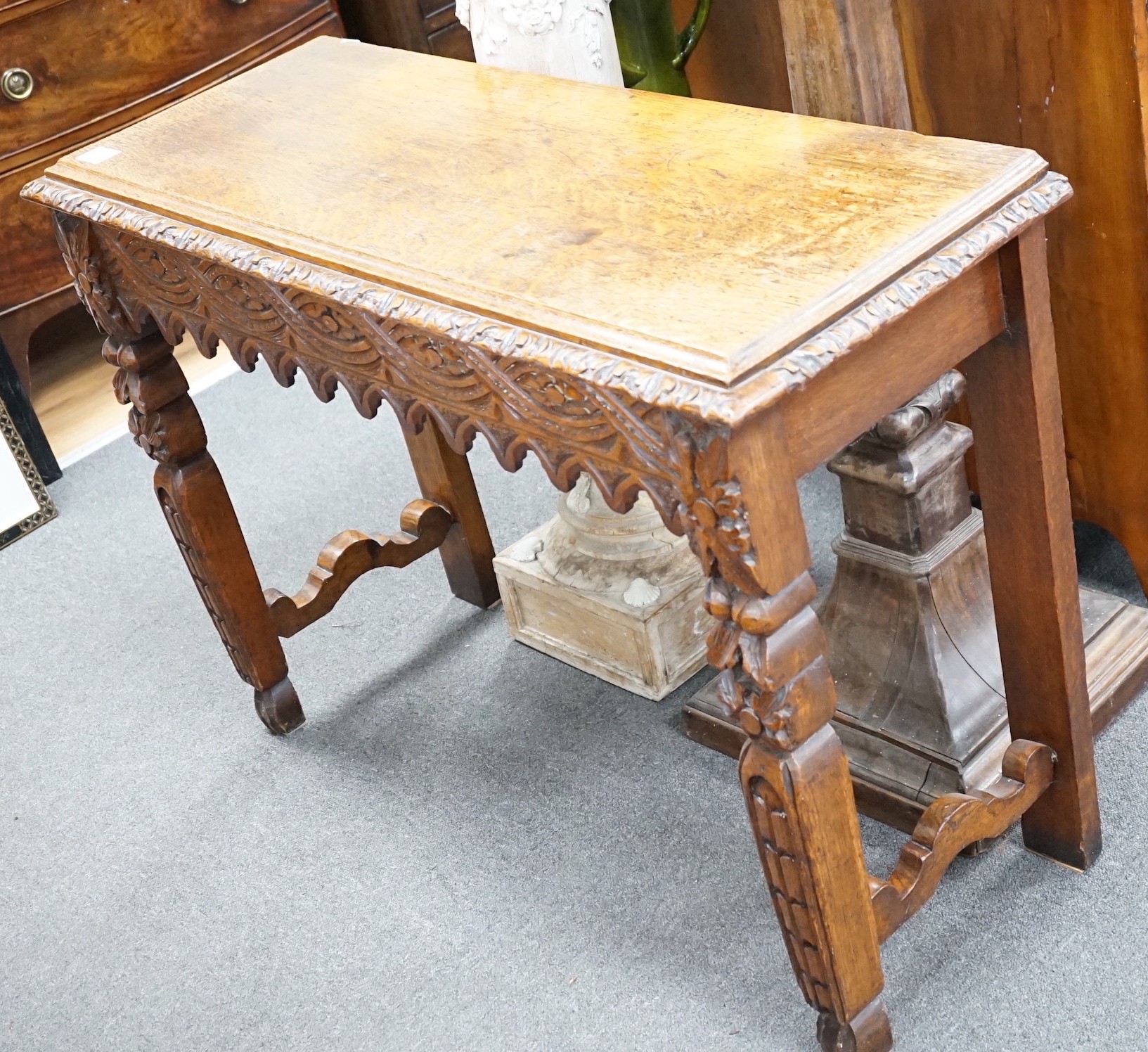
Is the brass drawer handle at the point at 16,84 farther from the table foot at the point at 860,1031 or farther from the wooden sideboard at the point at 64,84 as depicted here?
the table foot at the point at 860,1031

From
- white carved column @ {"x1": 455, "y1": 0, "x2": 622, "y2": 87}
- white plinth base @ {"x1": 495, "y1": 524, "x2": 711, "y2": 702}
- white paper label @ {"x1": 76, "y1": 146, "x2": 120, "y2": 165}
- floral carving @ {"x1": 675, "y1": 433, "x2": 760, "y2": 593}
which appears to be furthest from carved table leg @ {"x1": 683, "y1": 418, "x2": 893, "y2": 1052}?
white paper label @ {"x1": 76, "y1": 146, "x2": 120, "y2": 165}

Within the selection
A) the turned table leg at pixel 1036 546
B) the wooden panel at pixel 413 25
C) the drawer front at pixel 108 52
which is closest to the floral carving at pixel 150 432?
the turned table leg at pixel 1036 546

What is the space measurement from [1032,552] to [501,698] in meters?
0.92

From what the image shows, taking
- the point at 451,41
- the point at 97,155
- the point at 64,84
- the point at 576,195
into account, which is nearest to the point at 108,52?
the point at 64,84

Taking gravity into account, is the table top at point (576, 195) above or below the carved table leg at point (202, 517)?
above

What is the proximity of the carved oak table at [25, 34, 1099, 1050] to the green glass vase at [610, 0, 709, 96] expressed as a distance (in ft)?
1.15

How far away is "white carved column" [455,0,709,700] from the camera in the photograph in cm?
188

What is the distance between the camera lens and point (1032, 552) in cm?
144

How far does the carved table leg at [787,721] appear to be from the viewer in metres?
1.13

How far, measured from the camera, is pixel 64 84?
290 centimetres

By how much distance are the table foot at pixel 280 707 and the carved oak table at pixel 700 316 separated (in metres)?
0.49

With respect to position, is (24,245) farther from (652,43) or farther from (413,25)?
(652,43)

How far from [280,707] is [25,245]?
50.2 inches

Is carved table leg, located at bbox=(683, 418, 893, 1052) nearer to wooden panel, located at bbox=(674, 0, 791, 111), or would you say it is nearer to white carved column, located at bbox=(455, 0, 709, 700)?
white carved column, located at bbox=(455, 0, 709, 700)
